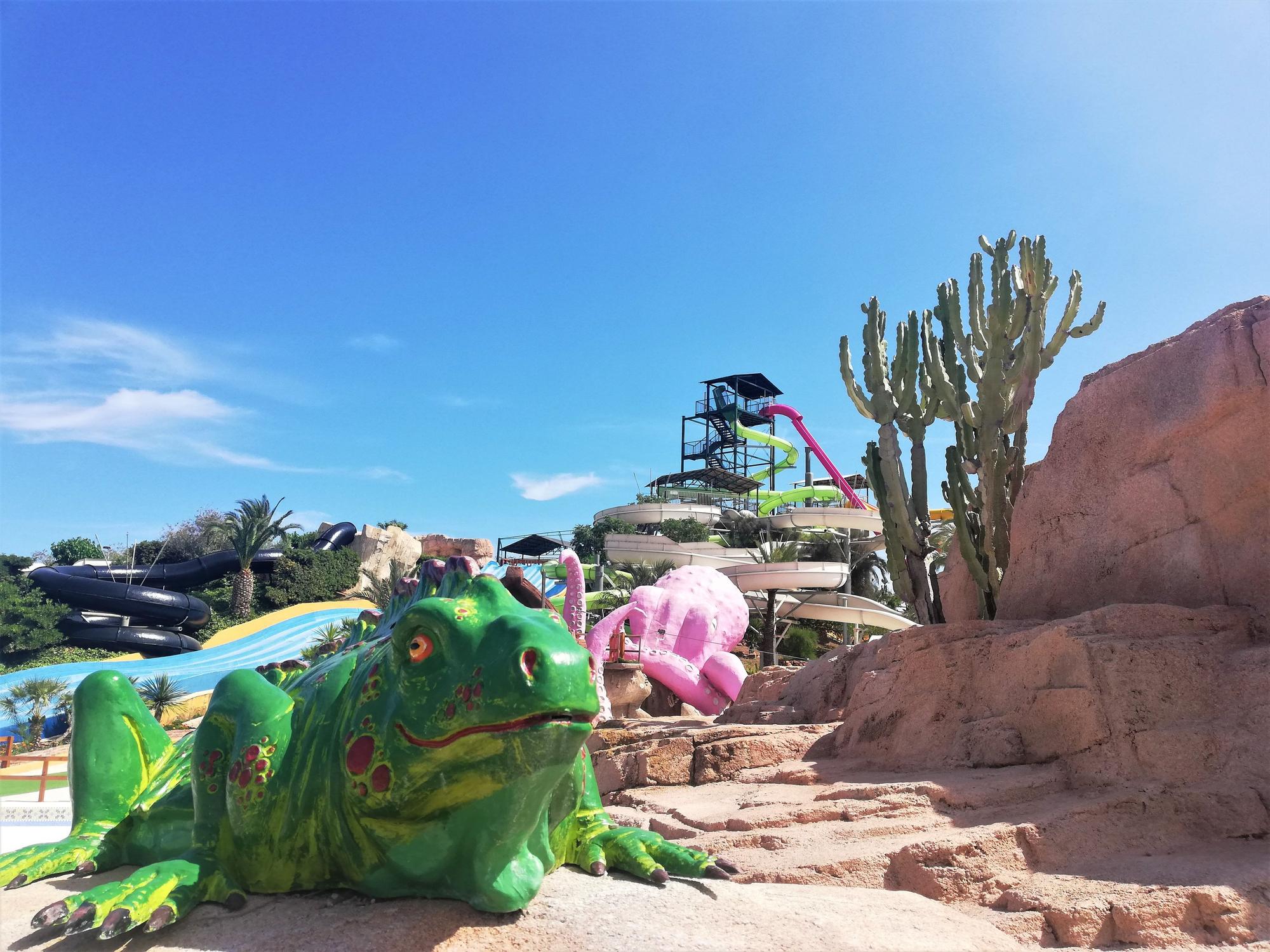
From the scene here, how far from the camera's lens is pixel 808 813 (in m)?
5.90

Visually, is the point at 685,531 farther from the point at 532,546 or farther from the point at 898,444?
the point at 898,444

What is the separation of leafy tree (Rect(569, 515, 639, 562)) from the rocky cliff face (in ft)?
120

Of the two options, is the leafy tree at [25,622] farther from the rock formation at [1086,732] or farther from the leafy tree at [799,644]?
the rock formation at [1086,732]

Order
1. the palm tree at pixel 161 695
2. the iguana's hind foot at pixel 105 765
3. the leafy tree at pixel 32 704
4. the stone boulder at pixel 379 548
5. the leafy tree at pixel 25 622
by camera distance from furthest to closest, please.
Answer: the stone boulder at pixel 379 548, the leafy tree at pixel 25 622, the leafy tree at pixel 32 704, the palm tree at pixel 161 695, the iguana's hind foot at pixel 105 765

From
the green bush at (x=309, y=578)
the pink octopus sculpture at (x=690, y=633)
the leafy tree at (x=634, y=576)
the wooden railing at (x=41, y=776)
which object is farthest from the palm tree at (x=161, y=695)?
the green bush at (x=309, y=578)

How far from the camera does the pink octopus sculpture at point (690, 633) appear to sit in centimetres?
1750

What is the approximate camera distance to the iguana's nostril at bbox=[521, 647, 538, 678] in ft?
6.95

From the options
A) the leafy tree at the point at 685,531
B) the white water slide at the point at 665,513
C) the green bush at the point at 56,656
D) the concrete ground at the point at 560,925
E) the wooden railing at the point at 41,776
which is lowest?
the wooden railing at the point at 41,776

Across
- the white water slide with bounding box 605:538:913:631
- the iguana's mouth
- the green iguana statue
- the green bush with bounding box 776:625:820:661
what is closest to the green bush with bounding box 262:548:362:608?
the green bush with bounding box 776:625:820:661

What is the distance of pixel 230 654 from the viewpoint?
26422mm

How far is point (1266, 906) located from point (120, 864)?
5145mm

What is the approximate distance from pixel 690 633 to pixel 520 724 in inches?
665

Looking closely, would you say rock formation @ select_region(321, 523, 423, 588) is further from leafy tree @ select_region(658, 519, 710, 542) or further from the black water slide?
leafy tree @ select_region(658, 519, 710, 542)

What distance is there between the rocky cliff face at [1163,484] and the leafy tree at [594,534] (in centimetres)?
3663
